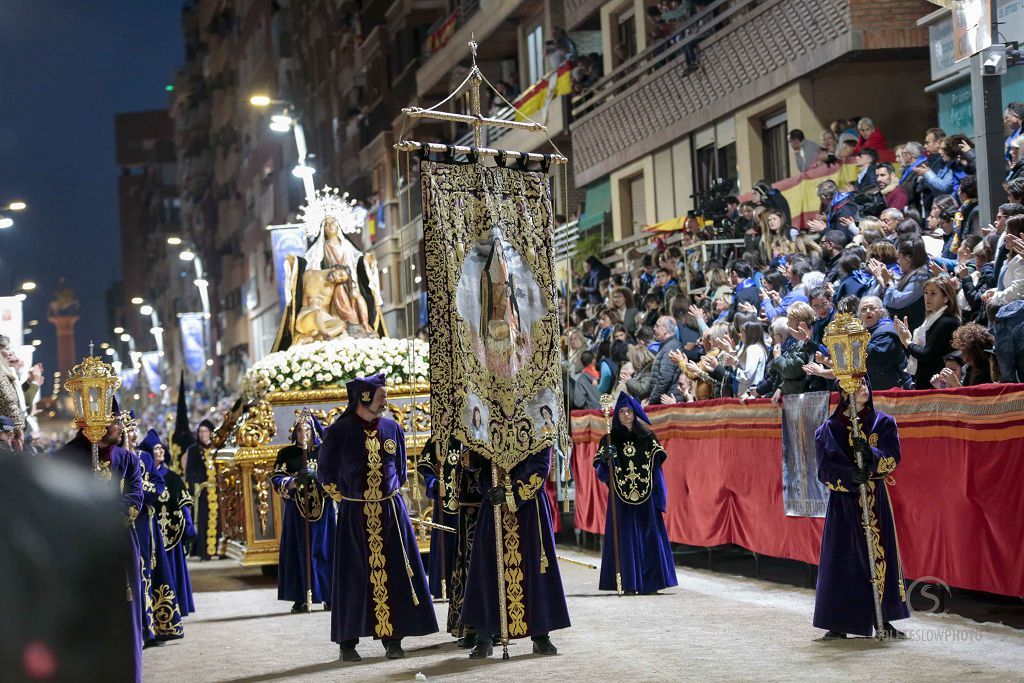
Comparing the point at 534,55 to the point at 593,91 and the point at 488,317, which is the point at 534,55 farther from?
the point at 488,317

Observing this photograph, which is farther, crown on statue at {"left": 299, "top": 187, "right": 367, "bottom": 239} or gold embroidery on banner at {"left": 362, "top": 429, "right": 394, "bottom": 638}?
crown on statue at {"left": 299, "top": 187, "right": 367, "bottom": 239}

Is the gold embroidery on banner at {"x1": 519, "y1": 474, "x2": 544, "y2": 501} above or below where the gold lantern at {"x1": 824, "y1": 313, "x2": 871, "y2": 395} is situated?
below

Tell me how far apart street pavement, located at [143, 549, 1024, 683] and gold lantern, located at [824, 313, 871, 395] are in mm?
1738

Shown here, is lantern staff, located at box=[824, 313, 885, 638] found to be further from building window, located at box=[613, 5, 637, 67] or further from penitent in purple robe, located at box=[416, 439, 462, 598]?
building window, located at box=[613, 5, 637, 67]

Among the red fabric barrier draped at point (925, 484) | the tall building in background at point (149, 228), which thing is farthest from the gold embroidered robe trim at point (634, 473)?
the tall building in background at point (149, 228)

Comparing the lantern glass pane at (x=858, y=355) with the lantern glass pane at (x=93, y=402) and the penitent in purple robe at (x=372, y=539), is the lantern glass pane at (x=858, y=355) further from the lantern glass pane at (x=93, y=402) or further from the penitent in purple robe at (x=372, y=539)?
the lantern glass pane at (x=93, y=402)

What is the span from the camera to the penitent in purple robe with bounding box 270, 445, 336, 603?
14797 mm

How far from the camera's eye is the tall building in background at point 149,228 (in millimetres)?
128800

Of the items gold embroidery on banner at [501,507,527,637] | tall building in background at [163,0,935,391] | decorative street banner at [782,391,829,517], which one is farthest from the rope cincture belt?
decorative street banner at [782,391,829,517]

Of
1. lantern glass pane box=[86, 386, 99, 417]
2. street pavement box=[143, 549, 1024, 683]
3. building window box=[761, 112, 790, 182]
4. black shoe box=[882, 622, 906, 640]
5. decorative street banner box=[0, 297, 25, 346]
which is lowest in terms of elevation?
street pavement box=[143, 549, 1024, 683]

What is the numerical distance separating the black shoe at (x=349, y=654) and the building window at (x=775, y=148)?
15.0 m

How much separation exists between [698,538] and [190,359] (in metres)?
47.7

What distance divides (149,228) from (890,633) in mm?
143954

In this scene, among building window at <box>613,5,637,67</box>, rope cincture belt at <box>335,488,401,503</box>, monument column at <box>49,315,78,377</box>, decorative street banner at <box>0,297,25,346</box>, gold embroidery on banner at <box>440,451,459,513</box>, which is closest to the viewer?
gold embroidery on banner at <box>440,451,459,513</box>
